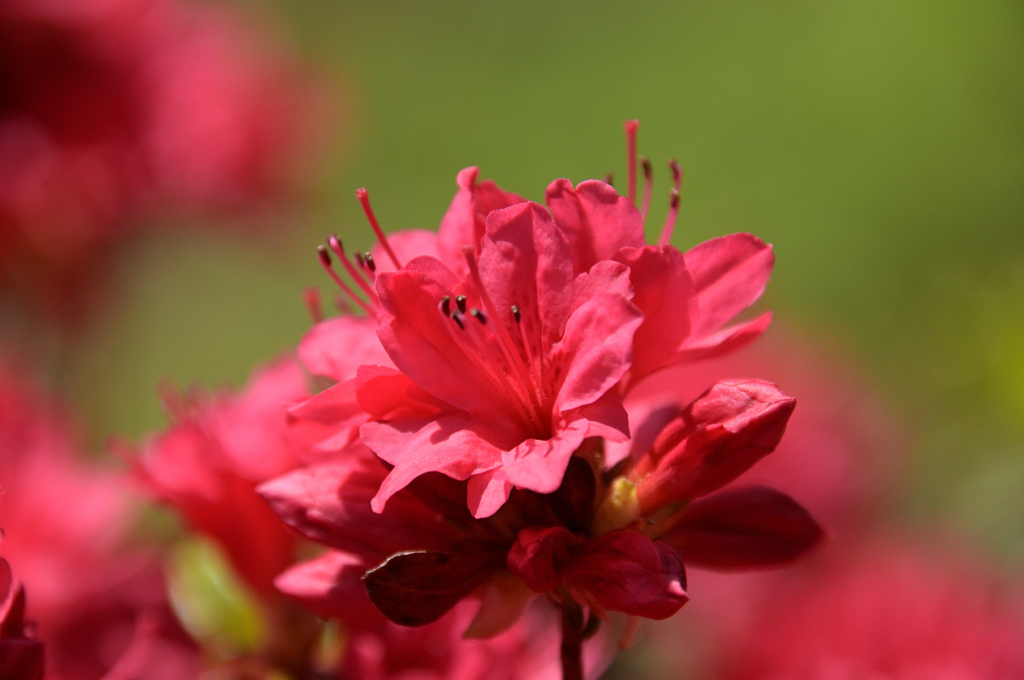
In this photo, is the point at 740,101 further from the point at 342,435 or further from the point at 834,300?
the point at 342,435

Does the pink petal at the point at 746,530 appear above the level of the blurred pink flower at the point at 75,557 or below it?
above

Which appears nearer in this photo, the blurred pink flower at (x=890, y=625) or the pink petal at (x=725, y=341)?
the pink petal at (x=725, y=341)

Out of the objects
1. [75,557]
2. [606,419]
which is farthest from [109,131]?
[606,419]

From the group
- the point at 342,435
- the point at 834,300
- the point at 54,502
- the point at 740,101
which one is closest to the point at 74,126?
the point at 54,502

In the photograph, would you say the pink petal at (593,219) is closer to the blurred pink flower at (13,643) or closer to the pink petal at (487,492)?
the pink petal at (487,492)

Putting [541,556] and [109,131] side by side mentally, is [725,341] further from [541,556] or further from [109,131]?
[109,131]

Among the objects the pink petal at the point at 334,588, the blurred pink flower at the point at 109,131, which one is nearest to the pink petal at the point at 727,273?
the pink petal at the point at 334,588
